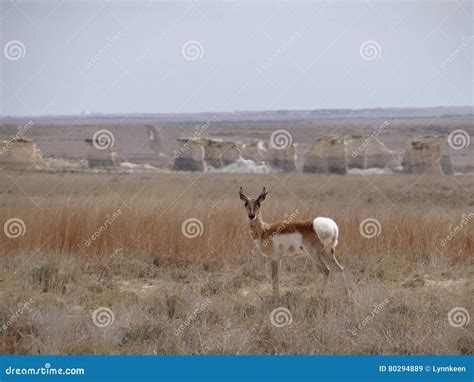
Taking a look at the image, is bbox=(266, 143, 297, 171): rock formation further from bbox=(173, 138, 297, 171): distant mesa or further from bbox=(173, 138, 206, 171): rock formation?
bbox=(173, 138, 206, 171): rock formation

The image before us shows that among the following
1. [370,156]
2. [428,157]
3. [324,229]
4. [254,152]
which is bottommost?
[324,229]

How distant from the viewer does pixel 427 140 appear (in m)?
51.6

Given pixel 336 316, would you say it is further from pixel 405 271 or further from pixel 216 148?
pixel 216 148

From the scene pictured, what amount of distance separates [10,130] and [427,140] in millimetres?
41606

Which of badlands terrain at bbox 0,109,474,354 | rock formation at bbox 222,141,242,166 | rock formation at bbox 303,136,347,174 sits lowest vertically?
badlands terrain at bbox 0,109,474,354

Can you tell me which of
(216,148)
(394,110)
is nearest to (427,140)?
(216,148)

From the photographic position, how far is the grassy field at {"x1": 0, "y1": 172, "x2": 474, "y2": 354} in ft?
28.2

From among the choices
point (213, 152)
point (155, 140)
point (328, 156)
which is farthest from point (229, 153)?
point (155, 140)

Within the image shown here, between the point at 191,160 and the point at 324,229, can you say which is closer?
the point at 324,229

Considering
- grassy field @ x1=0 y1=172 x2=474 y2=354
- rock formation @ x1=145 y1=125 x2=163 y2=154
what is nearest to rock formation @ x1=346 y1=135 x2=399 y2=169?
rock formation @ x1=145 y1=125 x2=163 y2=154

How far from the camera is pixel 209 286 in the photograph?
10992 mm

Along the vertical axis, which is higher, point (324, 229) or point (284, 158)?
point (284, 158)

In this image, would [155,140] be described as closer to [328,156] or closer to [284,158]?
[284,158]

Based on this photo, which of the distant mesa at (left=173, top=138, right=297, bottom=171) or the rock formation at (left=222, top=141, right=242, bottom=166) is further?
the rock formation at (left=222, top=141, right=242, bottom=166)
